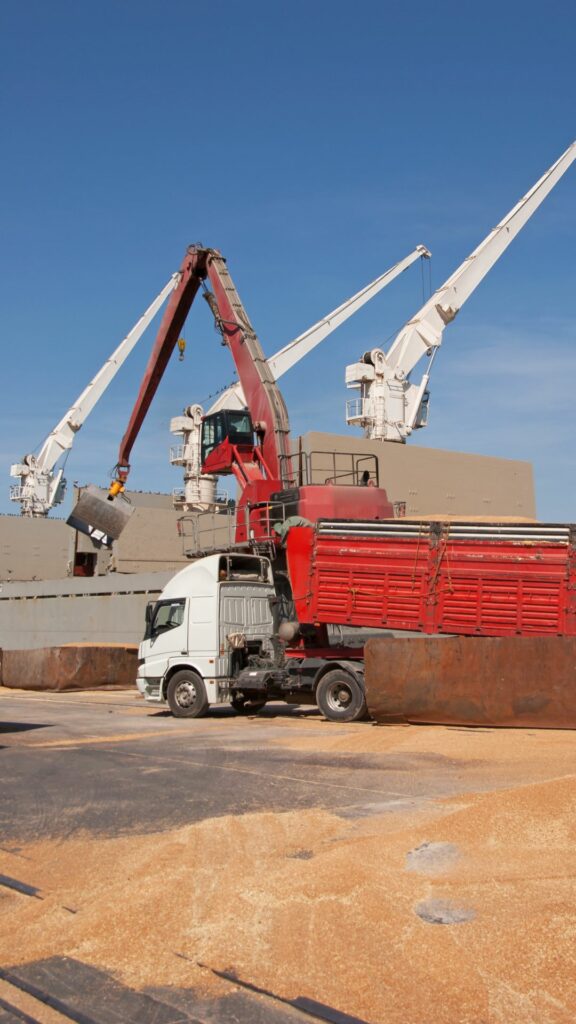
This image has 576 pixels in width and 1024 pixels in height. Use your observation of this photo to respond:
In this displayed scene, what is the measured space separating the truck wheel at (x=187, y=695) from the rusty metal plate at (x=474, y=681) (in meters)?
4.52

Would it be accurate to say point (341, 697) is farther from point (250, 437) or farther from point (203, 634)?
point (250, 437)

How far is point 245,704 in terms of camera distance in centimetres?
1945

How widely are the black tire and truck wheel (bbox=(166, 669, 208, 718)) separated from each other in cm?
66

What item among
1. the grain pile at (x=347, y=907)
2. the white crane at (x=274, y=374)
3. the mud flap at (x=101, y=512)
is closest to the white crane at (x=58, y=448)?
the white crane at (x=274, y=374)

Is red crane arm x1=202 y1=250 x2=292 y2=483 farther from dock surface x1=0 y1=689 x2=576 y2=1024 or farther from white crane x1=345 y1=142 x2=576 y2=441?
white crane x1=345 y1=142 x2=576 y2=441

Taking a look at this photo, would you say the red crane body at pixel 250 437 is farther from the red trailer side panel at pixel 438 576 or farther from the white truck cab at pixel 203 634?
the red trailer side panel at pixel 438 576

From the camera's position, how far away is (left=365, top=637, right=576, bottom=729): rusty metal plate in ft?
45.3

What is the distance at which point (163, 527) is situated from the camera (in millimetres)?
47406

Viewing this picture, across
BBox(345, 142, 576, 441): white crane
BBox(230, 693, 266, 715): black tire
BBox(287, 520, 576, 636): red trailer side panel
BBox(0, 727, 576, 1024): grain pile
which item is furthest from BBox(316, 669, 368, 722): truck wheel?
BBox(345, 142, 576, 441): white crane

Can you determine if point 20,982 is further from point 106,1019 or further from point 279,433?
point 279,433

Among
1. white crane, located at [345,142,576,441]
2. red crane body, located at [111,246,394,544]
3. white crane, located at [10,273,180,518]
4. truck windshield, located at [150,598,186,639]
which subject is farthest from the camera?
white crane, located at [10,273,180,518]

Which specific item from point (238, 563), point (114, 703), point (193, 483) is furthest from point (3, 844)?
point (193, 483)

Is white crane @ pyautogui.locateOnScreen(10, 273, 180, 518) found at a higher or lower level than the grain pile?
higher

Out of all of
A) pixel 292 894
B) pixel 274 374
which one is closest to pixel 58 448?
pixel 274 374
